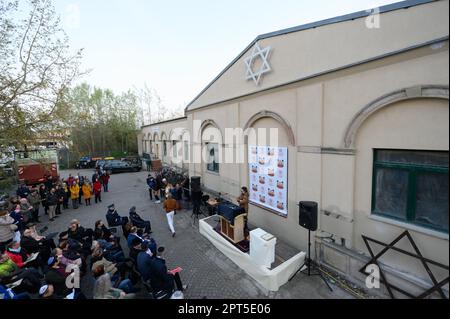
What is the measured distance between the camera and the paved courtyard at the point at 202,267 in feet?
16.3

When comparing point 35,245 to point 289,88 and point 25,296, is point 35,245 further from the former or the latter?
point 289,88

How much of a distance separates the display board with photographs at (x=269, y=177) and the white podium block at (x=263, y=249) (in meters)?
1.77

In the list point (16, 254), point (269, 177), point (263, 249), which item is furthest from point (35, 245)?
point (269, 177)

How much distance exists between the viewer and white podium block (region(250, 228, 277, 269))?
5.20 metres

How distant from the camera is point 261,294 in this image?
16.4 feet

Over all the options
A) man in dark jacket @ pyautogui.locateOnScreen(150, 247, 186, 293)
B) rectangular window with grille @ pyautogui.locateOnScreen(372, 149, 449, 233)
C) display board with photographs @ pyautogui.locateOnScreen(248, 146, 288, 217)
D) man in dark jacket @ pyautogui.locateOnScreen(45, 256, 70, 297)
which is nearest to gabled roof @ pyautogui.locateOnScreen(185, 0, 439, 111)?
rectangular window with grille @ pyautogui.locateOnScreen(372, 149, 449, 233)

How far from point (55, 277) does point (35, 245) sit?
2602mm

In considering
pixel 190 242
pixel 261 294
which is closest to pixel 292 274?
pixel 261 294

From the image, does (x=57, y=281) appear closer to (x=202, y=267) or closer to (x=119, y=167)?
(x=202, y=267)

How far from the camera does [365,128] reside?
482cm

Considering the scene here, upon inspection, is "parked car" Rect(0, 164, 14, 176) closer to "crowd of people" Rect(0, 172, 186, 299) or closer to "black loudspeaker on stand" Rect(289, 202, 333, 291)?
"crowd of people" Rect(0, 172, 186, 299)

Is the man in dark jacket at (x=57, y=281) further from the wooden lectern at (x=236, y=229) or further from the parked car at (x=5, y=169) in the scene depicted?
the parked car at (x=5, y=169)

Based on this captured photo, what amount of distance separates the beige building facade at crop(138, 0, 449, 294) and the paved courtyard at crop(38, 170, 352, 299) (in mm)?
1037

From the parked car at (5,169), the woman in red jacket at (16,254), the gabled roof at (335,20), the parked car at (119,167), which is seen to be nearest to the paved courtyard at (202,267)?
the woman in red jacket at (16,254)
